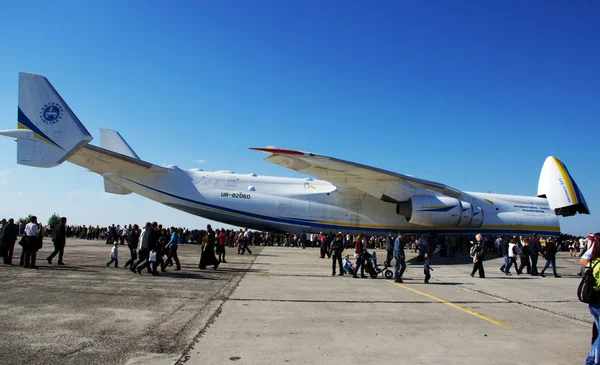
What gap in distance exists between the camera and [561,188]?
18.2 meters

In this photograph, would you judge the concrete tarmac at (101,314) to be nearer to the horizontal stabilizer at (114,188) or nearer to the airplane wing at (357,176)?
the airplane wing at (357,176)

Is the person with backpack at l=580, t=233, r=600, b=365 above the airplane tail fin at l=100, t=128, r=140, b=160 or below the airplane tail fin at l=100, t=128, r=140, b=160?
below

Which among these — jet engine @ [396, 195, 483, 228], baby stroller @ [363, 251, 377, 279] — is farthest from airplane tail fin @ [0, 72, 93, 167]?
jet engine @ [396, 195, 483, 228]

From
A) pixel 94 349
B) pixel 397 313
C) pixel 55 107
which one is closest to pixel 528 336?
pixel 397 313

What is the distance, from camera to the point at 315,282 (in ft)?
33.3

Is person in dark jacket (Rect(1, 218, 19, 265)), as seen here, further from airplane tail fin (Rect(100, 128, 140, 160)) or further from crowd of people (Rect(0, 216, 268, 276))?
airplane tail fin (Rect(100, 128, 140, 160))

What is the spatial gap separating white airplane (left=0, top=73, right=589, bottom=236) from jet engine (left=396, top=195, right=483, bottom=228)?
0.04 m

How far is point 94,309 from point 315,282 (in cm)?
540

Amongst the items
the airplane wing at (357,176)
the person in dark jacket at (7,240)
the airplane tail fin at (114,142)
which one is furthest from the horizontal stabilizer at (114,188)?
the person in dark jacket at (7,240)

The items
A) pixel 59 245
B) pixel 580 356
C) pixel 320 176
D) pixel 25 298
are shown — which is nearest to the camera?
pixel 580 356

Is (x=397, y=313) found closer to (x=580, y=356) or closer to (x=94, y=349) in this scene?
(x=580, y=356)

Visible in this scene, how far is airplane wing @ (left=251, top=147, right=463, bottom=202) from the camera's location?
1602cm

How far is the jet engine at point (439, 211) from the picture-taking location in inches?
722

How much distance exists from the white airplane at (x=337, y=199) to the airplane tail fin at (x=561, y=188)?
4 cm
